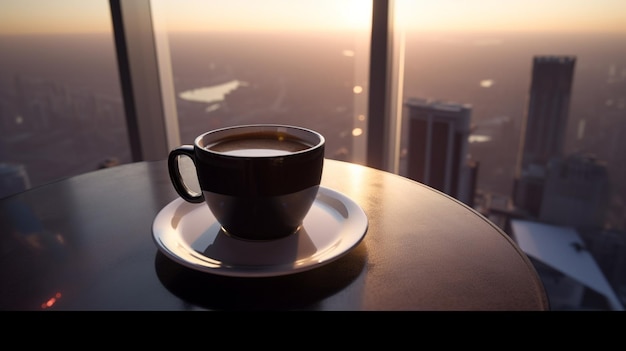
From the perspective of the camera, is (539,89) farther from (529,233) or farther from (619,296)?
(619,296)

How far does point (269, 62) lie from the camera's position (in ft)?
7.51

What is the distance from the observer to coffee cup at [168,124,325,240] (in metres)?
0.50

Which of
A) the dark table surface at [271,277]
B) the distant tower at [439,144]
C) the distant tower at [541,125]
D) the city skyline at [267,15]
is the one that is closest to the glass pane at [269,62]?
the city skyline at [267,15]

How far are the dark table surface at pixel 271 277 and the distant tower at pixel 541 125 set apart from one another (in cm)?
523

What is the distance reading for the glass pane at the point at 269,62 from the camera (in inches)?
79.8

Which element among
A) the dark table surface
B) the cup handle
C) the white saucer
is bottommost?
the dark table surface

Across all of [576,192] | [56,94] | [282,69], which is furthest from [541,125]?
[56,94]

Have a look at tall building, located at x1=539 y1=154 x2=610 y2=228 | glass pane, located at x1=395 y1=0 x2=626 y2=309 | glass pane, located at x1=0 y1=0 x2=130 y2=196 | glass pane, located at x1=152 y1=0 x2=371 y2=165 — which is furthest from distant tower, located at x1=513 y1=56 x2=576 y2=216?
glass pane, located at x1=0 y1=0 x2=130 y2=196

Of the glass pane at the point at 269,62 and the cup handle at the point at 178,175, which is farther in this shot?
the glass pane at the point at 269,62

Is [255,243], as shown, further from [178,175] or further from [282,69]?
[282,69]

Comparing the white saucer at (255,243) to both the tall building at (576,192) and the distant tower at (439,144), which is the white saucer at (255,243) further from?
the tall building at (576,192)

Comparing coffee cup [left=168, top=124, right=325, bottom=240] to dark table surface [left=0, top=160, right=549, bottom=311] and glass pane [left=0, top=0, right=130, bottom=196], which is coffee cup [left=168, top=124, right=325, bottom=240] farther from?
glass pane [left=0, top=0, right=130, bottom=196]

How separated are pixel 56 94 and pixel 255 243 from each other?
2.81 meters

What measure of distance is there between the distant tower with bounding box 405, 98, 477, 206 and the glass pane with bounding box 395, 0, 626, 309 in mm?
11
